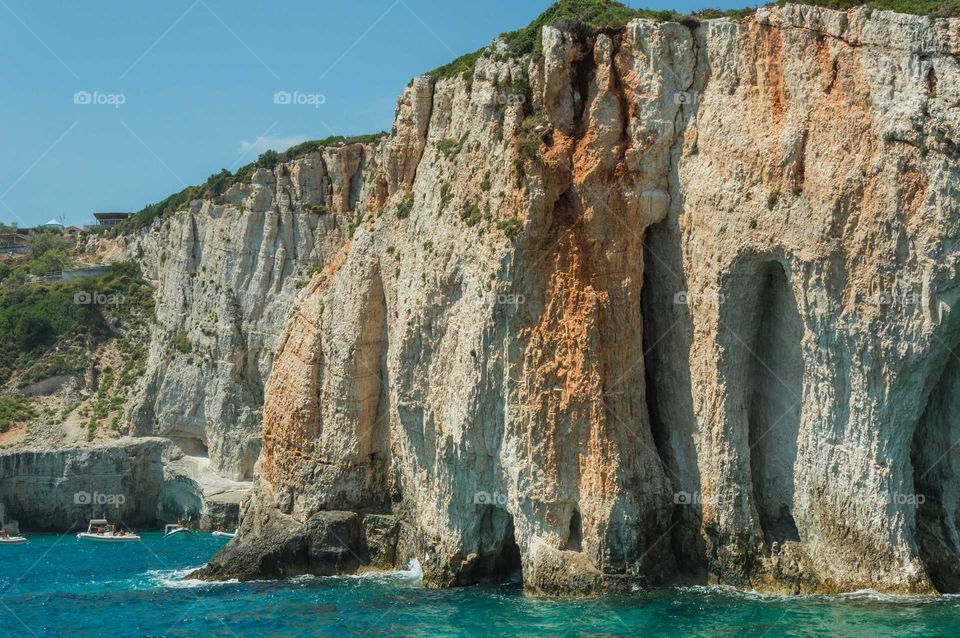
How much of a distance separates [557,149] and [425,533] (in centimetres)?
1234

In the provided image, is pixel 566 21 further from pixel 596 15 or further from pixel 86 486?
pixel 86 486

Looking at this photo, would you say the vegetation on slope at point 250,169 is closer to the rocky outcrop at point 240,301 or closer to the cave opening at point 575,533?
the rocky outcrop at point 240,301

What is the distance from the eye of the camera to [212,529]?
5172cm

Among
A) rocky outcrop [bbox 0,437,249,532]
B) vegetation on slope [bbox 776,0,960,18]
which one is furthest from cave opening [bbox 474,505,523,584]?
rocky outcrop [bbox 0,437,249,532]

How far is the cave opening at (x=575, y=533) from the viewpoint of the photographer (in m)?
28.0

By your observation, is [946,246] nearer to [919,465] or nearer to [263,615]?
[919,465]

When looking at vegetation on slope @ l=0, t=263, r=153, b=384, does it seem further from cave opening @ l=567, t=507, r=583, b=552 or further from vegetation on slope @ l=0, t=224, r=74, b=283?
cave opening @ l=567, t=507, r=583, b=552

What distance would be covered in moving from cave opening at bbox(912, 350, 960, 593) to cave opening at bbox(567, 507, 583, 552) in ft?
28.5

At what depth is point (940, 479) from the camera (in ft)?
86.0

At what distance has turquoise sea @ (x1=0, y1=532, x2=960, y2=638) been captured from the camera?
2306cm

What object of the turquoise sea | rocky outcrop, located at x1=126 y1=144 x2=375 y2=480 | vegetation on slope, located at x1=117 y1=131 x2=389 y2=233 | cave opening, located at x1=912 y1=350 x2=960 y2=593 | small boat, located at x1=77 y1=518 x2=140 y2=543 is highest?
vegetation on slope, located at x1=117 y1=131 x2=389 y2=233

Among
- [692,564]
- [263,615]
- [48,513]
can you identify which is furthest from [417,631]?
[48,513]

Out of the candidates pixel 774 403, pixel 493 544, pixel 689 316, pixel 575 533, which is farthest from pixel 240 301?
pixel 774 403

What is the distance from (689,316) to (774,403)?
10.7 ft
